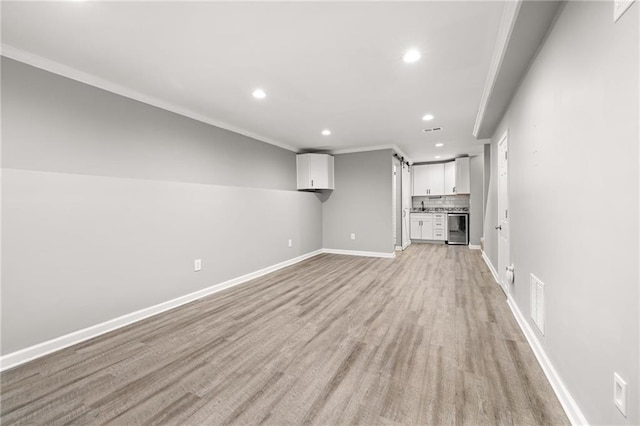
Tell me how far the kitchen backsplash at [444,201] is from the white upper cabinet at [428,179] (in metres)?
0.47

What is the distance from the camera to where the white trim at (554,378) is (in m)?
1.32

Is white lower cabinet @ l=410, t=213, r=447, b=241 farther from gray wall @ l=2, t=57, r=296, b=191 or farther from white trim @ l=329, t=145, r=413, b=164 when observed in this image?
gray wall @ l=2, t=57, r=296, b=191

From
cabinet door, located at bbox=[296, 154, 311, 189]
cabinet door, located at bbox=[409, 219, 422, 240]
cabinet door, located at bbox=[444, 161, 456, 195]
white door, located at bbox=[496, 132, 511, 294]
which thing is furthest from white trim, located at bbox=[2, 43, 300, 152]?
cabinet door, located at bbox=[444, 161, 456, 195]

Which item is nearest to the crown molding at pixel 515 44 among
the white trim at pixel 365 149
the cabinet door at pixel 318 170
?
the white trim at pixel 365 149

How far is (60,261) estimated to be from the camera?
217cm

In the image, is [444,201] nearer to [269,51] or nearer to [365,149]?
[365,149]

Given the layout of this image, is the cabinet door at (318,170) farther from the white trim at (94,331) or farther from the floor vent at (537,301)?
the floor vent at (537,301)

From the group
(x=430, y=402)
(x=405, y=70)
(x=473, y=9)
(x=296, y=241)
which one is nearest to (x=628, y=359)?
(x=430, y=402)

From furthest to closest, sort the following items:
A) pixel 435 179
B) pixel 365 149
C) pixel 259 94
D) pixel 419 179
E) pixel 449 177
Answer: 1. pixel 419 179
2. pixel 435 179
3. pixel 449 177
4. pixel 365 149
5. pixel 259 94

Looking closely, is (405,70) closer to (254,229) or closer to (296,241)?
(254,229)

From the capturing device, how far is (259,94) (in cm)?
293

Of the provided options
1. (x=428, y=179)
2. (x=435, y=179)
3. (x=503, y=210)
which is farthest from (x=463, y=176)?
(x=503, y=210)

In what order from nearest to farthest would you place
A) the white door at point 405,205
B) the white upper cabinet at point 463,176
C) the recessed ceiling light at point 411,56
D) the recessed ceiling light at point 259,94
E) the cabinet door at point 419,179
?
the recessed ceiling light at point 411,56 → the recessed ceiling light at point 259,94 → the white door at point 405,205 → the white upper cabinet at point 463,176 → the cabinet door at point 419,179

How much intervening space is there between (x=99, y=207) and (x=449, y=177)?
7.74 m
